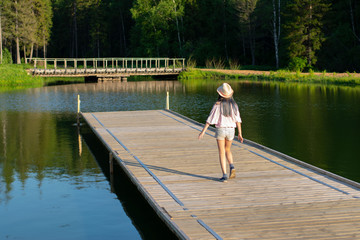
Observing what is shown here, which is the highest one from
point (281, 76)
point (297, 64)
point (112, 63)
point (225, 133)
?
point (112, 63)

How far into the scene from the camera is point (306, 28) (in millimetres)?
61312

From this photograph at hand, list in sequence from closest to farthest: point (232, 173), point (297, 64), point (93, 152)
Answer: point (232, 173), point (93, 152), point (297, 64)

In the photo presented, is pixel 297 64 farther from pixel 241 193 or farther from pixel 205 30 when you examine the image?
pixel 241 193

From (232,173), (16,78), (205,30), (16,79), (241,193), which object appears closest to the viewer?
(241,193)

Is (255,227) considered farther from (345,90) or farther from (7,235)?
(345,90)

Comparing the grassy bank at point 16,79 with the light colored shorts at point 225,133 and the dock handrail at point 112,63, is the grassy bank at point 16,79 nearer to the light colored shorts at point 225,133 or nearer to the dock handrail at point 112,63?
the dock handrail at point 112,63

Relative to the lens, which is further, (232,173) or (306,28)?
(306,28)

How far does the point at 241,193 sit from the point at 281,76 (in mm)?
48288

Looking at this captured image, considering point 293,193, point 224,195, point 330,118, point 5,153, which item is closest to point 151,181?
point 224,195

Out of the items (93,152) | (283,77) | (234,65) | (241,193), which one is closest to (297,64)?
(283,77)

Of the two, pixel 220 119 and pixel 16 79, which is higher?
pixel 16 79

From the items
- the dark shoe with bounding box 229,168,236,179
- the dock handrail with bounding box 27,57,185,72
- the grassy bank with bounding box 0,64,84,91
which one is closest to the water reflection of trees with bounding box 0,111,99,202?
the dark shoe with bounding box 229,168,236,179

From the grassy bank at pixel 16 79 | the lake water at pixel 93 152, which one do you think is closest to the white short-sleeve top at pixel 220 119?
Answer: the lake water at pixel 93 152

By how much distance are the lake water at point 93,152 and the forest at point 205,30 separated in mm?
23143
